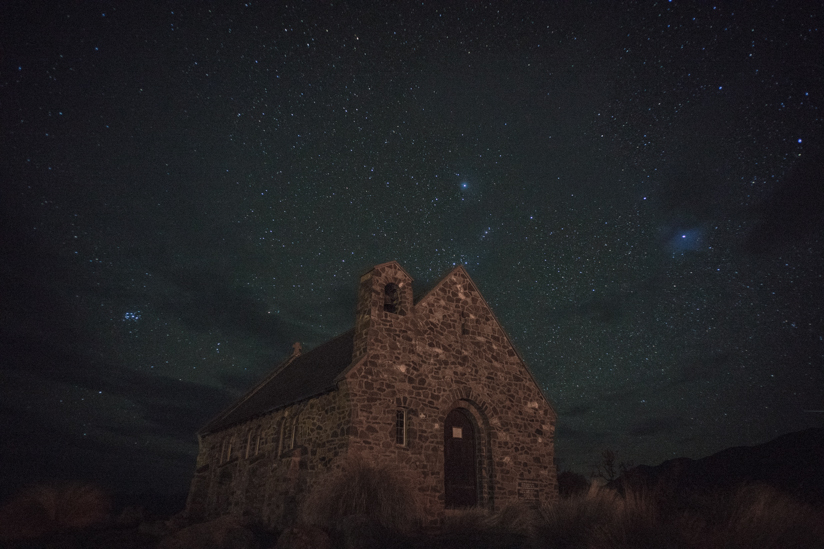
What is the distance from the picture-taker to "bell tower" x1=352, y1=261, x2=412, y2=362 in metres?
Answer: 16.8

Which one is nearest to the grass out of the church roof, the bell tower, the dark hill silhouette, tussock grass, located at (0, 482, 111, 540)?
the church roof

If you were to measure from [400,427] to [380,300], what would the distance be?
436 cm

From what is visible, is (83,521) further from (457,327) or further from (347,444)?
(457,327)

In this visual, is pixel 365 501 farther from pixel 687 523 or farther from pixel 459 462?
pixel 687 523

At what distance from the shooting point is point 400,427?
16094 mm

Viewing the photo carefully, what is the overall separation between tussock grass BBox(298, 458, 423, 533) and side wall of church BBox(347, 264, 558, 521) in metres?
1.50

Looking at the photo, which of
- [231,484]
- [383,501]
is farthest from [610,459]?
[383,501]

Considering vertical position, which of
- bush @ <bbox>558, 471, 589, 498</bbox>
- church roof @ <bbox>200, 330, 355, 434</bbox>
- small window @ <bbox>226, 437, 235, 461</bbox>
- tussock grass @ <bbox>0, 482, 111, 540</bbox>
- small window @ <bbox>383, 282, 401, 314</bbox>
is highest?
small window @ <bbox>383, 282, 401, 314</bbox>

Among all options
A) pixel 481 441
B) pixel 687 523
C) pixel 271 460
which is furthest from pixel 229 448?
pixel 687 523

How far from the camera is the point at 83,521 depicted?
65.2ft

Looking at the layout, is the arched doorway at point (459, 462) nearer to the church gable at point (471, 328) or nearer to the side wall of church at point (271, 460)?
the church gable at point (471, 328)

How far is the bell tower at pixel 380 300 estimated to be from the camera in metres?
16.8

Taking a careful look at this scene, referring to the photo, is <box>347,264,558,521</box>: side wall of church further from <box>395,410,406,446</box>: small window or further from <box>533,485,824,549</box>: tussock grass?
<box>533,485,824,549</box>: tussock grass

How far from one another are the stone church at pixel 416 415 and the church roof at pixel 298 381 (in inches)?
6.7
